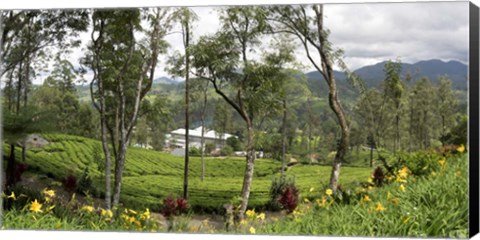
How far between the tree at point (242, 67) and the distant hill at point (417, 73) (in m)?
0.41

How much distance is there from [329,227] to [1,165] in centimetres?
324

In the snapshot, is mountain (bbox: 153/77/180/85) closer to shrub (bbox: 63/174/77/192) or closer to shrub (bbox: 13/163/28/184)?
shrub (bbox: 63/174/77/192)

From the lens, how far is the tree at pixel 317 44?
6.48 m

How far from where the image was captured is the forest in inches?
252

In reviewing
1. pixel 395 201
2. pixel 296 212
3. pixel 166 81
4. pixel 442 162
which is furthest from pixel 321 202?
pixel 166 81

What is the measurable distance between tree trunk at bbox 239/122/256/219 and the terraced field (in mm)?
46

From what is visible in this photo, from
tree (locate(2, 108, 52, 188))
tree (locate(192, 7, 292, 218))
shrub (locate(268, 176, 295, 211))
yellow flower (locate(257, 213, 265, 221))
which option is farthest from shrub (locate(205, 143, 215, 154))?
tree (locate(2, 108, 52, 188))

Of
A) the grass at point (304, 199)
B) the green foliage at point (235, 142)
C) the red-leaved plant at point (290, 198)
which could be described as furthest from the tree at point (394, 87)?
the green foliage at point (235, 142)

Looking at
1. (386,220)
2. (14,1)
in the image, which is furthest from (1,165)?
(386,220)

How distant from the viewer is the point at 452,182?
6020mm

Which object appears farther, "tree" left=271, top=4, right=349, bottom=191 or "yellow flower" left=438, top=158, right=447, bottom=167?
"tree" left=271, top=4, right=349, bottom=191

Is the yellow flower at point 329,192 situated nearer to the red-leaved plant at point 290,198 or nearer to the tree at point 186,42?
the red-leaved plant at point 290,198

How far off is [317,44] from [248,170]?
4.31ft

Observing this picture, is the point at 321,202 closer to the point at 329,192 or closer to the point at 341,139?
the point at 329,192
